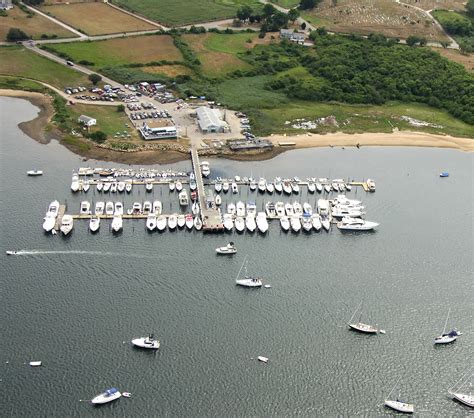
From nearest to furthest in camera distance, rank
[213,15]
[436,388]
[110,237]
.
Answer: [436,388] → [110,237] → [213,15]

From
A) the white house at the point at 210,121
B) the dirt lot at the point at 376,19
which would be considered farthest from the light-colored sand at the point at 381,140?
the dirt lot at the point at 376,19

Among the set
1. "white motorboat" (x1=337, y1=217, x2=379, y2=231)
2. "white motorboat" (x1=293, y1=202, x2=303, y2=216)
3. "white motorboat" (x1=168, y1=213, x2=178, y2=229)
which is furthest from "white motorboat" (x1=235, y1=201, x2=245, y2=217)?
"white motorboat" (x1=337, y1=217, x2=379, y2=231)

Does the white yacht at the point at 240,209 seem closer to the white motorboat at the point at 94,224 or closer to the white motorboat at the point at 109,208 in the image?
the white motorboat at the point at 109,208

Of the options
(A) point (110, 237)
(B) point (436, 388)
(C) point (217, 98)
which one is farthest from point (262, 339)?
(C) point (217, 98)

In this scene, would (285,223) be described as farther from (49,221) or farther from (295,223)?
(49,221)

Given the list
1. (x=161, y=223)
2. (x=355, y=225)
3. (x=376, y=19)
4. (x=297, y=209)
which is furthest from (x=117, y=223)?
(x=376, y=19)

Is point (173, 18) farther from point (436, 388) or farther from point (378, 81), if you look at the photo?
point (436, 388)
